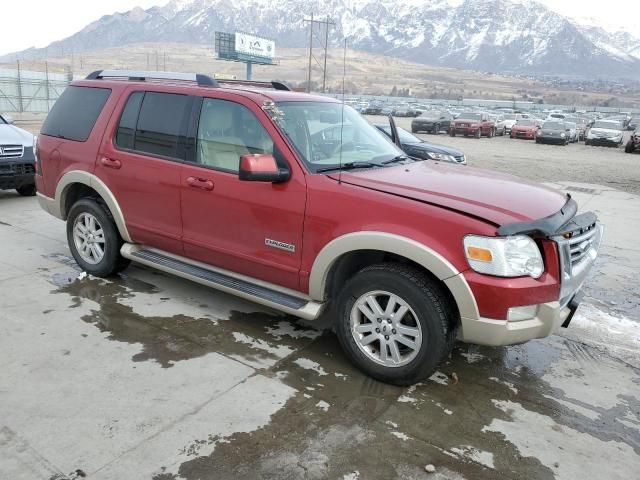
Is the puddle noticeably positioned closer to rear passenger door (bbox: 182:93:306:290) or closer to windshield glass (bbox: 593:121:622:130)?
rear passenger door (bbox: 182:93:306:290)

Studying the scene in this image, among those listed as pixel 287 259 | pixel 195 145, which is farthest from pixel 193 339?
pixel 195 145

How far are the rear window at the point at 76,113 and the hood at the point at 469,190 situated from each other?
8.42ft

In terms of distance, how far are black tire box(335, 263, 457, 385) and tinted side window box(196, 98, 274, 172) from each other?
3.83 feet

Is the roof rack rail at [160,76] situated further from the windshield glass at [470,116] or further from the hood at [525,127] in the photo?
the hood at [525,127]

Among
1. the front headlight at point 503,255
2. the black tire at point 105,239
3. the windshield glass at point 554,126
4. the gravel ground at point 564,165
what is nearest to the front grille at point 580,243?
the front headlight at point 503,255

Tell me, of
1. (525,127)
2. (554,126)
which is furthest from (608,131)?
(525,127)

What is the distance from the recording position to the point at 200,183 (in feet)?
13.9

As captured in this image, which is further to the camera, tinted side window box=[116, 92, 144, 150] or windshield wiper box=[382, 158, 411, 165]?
tinted side window box=[116, 92, 144, 150]

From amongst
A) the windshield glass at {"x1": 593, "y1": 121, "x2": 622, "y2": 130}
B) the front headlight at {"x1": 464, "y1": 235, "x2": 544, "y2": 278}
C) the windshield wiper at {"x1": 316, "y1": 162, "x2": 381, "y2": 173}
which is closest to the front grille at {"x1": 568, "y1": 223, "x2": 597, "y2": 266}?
the front headlight at {"x1": 464, "y1": 235, "x2": 544, "y2": 278}

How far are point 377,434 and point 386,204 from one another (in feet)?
4.38

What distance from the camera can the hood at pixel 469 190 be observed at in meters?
3.33

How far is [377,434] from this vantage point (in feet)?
10.2

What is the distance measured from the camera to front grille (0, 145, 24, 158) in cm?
825

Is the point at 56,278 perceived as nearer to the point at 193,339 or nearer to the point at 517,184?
the point at 193,339
